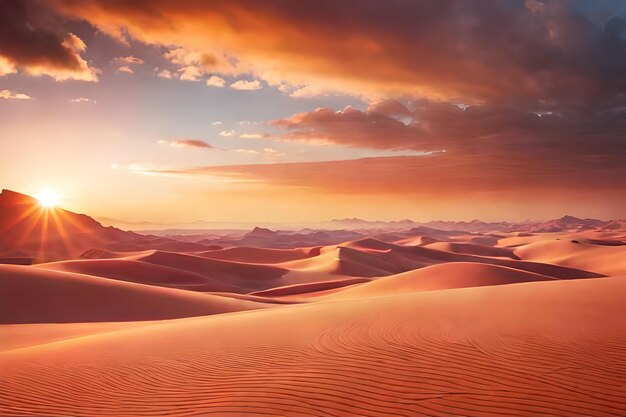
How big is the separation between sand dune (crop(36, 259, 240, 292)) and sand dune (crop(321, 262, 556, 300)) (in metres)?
12.2

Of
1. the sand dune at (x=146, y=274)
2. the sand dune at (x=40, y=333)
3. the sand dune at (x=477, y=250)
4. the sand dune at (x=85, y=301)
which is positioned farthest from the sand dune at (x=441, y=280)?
the sand dune at (x=477, y=250)

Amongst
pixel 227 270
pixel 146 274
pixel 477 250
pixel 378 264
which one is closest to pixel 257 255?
pixel 378 264

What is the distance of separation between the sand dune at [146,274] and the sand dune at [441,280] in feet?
40.1

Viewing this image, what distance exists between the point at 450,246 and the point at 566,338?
75.6 metres

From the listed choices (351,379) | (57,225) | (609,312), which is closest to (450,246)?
(609,312)

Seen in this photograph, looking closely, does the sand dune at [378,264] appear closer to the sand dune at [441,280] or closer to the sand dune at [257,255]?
the sand dune at [257,255]

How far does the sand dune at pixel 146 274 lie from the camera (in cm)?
3522

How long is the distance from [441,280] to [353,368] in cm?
2424

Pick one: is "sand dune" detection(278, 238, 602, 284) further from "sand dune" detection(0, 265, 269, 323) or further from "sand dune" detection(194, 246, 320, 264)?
"sand dune" detection(0, 265, 269, 323)

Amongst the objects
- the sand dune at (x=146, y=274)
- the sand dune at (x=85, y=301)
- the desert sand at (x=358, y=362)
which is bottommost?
the sand dune at (x=146, y=274)

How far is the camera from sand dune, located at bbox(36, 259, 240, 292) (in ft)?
116

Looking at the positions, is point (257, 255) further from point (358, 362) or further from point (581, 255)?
point (358, 362)

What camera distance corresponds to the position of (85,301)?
19.2m

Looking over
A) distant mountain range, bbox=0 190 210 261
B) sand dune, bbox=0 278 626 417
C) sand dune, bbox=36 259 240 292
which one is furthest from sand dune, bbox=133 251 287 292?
distant mountain range, bbox=0 190 210 261
